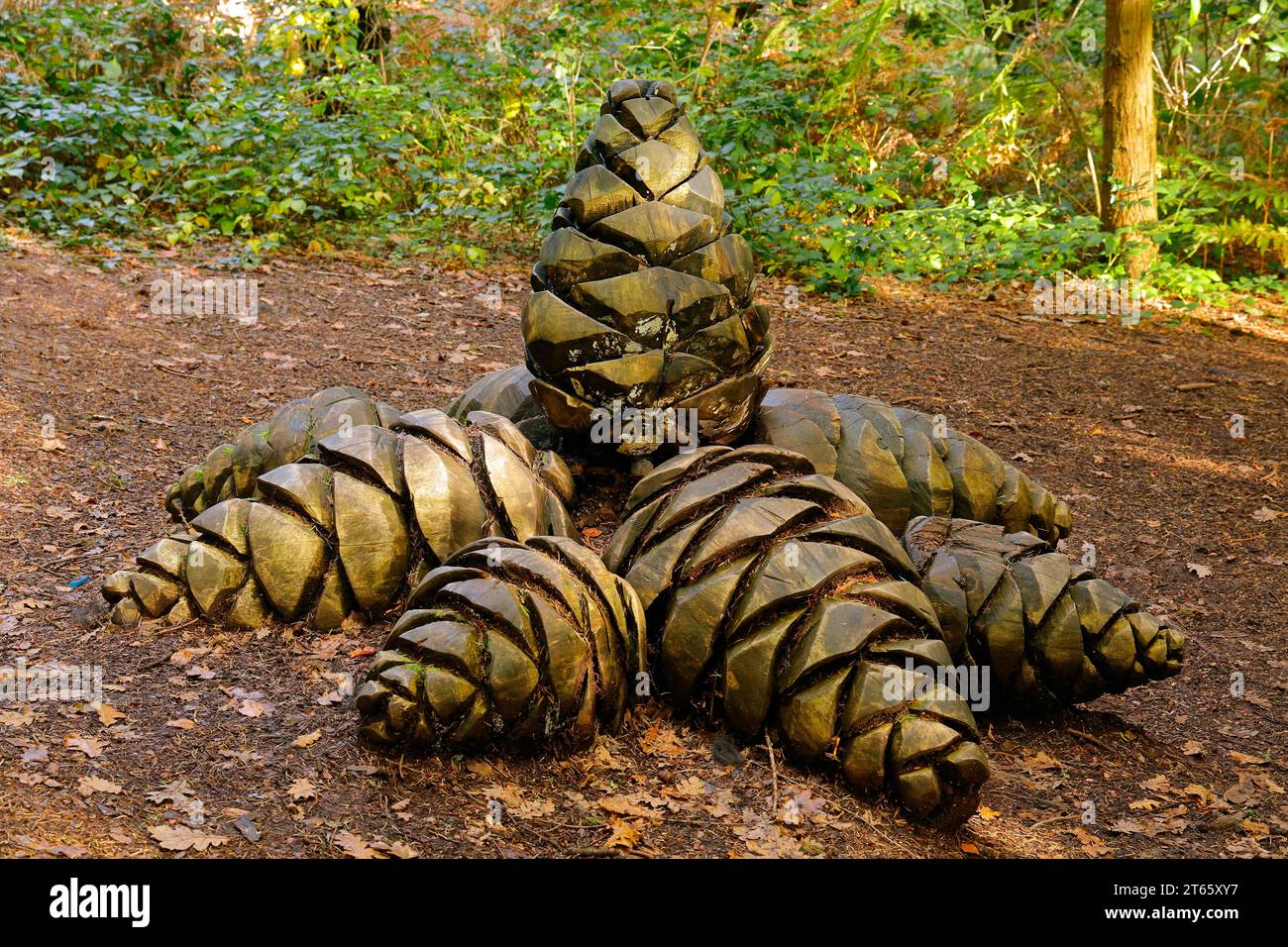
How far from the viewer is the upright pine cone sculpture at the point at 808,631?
2.38 m

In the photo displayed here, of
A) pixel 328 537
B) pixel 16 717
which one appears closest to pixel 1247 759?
pixel 328 537

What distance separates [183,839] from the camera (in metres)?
2.12

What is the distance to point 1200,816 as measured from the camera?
2709 millimetres

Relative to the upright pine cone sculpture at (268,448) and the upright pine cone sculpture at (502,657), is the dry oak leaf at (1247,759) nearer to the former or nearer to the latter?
the upright pine cone sculpture at (502,657)

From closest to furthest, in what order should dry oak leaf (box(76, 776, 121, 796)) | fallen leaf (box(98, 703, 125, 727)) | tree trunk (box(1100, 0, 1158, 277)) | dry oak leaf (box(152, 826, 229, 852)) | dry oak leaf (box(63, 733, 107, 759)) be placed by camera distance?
dry oak leaf (box(152, 826, 229, 852)) → dry oak leaf (box(76, 776, 121, 796)) → dry oak leaf (box(63, 733, 107, 759)) → fallen leaf (box(98, 703, 125, 727)) → tree trunk (box(1100, 0, 1158, 277))

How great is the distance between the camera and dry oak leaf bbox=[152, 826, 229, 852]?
6.86ft

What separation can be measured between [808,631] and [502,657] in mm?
662

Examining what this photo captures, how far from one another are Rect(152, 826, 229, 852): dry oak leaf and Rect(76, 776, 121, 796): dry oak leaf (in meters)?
0.18

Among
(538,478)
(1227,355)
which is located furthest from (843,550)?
(1227,355)

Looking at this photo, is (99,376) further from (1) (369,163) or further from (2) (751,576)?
(1) (369,163)

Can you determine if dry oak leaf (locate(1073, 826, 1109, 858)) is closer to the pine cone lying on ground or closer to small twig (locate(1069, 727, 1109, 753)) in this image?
small twig (locate(1069, 727, 1109, 753))

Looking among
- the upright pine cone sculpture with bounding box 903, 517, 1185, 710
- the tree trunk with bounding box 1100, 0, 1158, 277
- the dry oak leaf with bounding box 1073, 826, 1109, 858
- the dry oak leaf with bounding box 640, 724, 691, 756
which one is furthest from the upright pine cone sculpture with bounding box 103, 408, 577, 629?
the tree trunk with bounding box 1100, 0, 1158, 277

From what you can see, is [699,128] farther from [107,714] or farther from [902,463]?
[107,714]

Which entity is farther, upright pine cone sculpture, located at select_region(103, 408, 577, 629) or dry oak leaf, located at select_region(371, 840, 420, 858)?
upright pine cone sculpture, located at select_region(103, 408, 577, 629)
